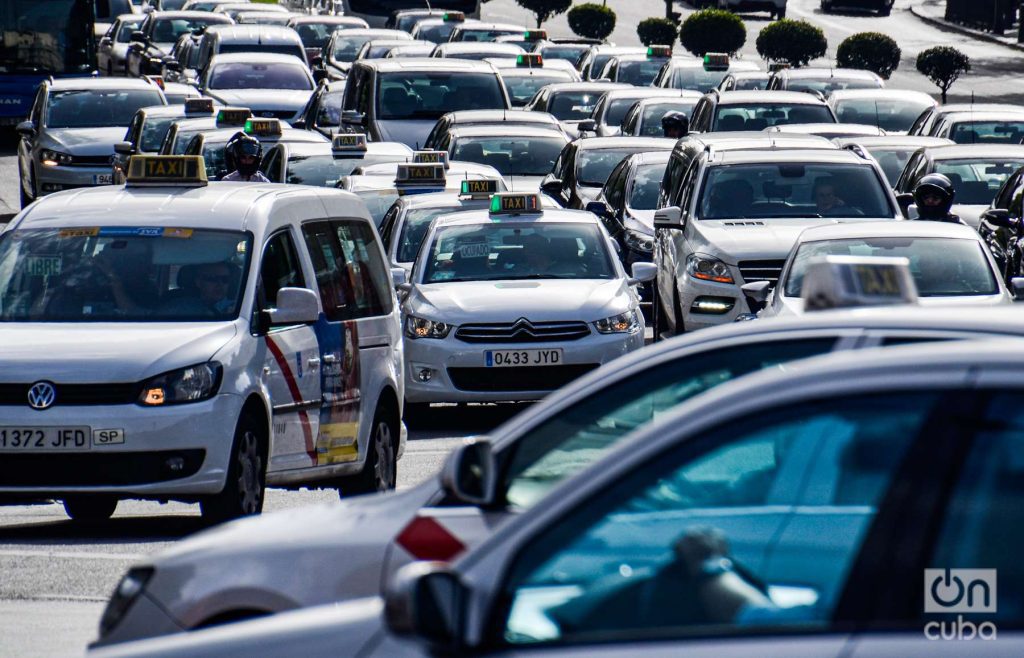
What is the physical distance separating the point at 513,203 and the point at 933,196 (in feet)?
10.6

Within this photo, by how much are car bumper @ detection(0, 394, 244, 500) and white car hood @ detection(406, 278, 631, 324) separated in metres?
5.53

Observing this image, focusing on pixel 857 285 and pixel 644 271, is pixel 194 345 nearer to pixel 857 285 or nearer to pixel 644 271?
pixel 857 285

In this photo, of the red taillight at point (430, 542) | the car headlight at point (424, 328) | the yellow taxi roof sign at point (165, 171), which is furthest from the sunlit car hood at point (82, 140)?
the red taillight at point (430, 542)

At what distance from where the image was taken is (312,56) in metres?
39.0

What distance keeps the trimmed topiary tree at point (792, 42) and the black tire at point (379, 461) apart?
4161 centimetres

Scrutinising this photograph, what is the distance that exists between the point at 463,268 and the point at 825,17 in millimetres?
56047

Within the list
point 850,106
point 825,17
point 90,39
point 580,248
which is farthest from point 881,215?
point 825,17

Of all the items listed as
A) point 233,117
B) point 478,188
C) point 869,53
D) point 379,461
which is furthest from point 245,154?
point 869,53

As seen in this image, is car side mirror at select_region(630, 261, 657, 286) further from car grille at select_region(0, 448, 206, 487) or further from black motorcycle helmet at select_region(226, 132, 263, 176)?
car grille at select_region(0, 448, 206, 487)

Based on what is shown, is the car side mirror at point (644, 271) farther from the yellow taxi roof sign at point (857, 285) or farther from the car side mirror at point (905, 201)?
the yellow taxi roof sign at point (857, 285)

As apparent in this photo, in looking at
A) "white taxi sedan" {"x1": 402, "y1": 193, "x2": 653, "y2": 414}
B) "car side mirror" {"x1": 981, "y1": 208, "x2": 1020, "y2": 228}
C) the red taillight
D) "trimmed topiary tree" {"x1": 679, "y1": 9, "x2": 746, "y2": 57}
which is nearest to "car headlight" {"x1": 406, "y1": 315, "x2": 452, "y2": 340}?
"white taxi sedan" {"x1": 402, "y1": 193, "x2": 653, "y2": 414}

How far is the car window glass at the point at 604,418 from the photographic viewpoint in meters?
4.38

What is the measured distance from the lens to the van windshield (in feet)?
31.6

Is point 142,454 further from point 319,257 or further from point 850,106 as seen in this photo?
point 850,106
